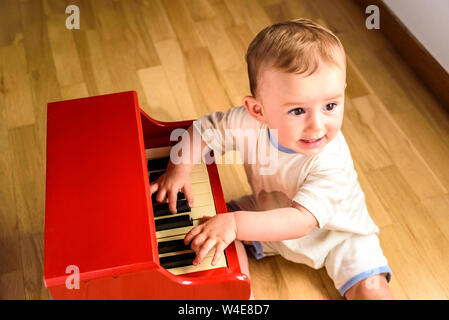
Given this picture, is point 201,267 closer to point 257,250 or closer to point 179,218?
point 179,218

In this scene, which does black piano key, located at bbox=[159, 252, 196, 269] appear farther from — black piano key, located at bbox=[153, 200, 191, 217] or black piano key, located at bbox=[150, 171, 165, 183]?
black piano key, located at bbox=[150, 171, 165, 183]

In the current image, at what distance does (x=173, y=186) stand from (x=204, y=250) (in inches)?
7.0

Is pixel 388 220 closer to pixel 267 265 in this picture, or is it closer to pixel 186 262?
pixel 267 265

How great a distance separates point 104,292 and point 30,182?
90 centimetres

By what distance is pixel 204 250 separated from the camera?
0.92 m

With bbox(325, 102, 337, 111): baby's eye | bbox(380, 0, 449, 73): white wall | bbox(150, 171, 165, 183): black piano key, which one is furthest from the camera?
bbox(380, 0, 449, 73): white wall

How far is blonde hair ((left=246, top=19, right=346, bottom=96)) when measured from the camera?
0.86 metres

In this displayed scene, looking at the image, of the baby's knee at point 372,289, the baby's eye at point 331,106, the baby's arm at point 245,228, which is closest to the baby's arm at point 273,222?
the baby's arm at point 245,228

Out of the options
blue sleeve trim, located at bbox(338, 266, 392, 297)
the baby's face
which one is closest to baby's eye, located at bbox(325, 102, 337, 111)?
the baby's face

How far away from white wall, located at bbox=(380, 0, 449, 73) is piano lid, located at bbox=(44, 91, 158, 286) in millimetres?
1154

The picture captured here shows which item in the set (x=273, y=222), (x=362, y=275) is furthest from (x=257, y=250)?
(x=273, y=222)

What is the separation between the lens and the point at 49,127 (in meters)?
0.96

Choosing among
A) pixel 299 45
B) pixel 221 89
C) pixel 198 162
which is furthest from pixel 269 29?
pixel 221 89

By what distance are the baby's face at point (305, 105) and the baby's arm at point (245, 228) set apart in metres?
0.13
